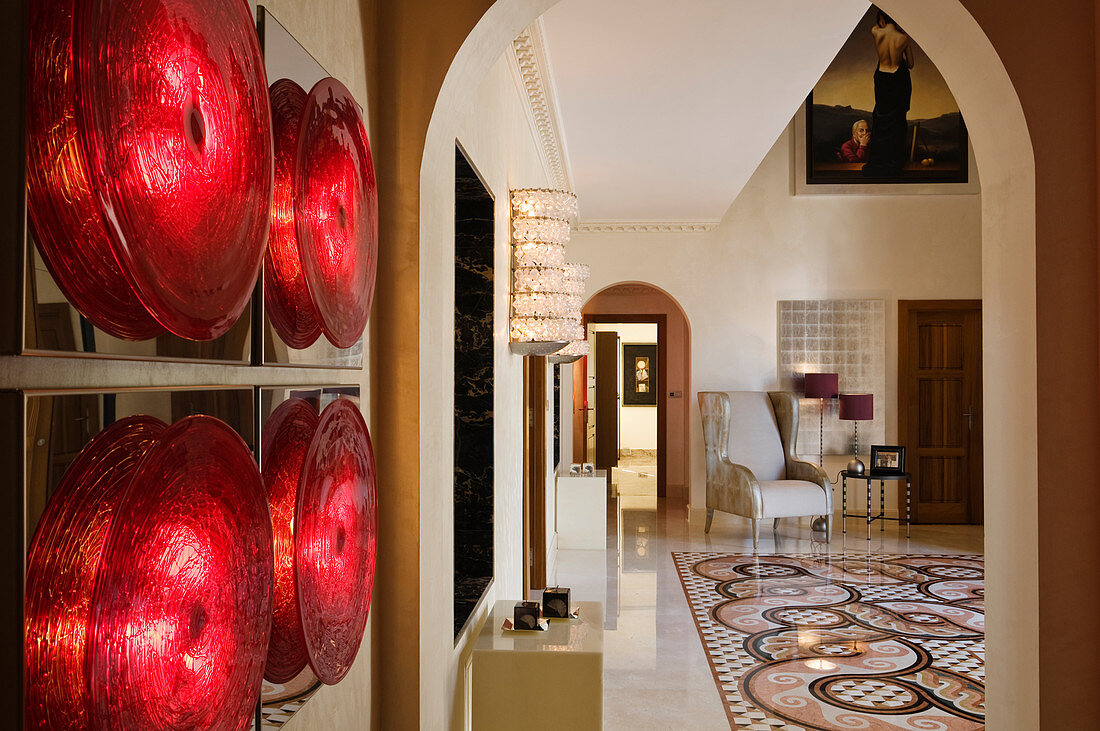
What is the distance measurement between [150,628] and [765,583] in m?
5.86

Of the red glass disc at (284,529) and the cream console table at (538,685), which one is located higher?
the red glass disc at (284,529)

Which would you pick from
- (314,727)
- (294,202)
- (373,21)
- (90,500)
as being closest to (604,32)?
(373,21)

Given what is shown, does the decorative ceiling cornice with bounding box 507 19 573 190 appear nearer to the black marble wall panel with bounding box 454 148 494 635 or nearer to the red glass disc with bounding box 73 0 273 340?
the black marble wall panel with bounding box 454 148 494 635

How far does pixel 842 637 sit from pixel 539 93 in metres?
3.64

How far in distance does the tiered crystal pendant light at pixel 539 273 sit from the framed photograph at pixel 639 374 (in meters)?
12.6

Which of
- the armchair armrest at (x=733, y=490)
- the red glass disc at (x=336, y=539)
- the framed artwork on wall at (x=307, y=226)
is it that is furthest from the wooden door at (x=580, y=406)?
the framed artwork on wall at (x=307, y=226)

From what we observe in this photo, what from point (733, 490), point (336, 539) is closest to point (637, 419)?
point (733, 490)

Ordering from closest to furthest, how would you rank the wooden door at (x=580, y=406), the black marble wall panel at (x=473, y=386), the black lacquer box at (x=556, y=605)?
the black lacquer box at (x=556, y=605) → the black marble wall panel at (x=473, y=386) → the wooden door at (x=580, y=406)

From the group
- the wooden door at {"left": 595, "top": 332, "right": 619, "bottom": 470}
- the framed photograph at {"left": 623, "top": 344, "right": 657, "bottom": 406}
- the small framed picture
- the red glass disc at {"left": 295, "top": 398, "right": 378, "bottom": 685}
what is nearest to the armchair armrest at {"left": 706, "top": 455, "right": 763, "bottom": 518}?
the small framed picture

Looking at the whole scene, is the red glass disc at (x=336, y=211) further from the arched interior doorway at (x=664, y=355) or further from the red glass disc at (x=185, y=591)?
the arched interior doorway at (x=664, y=355)

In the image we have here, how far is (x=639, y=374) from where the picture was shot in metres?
16.7

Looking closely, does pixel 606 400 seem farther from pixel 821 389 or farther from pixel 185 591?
pixel 185 591

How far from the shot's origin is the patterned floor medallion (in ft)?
12.3

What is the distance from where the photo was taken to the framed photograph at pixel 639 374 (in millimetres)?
16688
